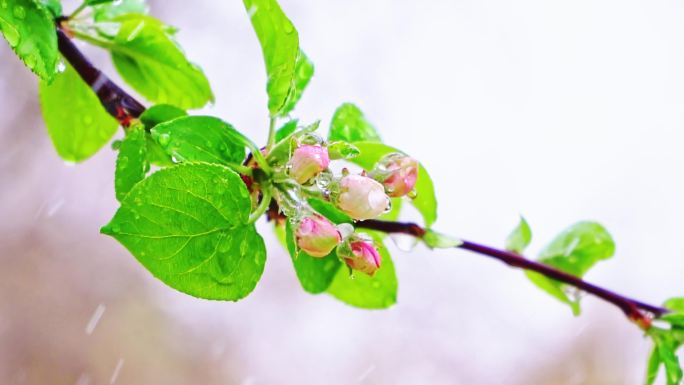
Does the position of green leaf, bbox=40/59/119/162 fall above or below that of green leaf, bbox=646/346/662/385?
above

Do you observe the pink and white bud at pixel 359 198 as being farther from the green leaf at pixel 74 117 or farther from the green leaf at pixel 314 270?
the green leaf at pixel 74 117

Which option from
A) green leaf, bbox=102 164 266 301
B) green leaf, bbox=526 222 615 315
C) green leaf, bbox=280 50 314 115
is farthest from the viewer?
green leaf, bbox=526 222 615 315

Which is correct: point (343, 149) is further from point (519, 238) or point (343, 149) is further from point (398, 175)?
point (519, 238)

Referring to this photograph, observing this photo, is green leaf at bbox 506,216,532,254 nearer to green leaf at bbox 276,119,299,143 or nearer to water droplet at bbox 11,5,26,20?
green leaf at bbox 276,119,299,143

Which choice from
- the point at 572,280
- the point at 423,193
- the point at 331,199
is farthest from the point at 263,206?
the point at 572,280

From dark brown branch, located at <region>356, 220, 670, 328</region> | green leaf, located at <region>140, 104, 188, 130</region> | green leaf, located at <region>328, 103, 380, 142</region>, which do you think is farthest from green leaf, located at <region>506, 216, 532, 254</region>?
green leaf, located at <region>140, 104, 188, 130</region>
